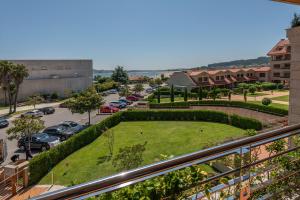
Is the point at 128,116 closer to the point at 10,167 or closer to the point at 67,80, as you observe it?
the point at 10,167

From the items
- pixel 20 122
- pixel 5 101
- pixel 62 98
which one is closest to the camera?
pixel 20 122

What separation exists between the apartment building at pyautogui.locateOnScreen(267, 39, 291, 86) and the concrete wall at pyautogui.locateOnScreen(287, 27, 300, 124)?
41886 mm

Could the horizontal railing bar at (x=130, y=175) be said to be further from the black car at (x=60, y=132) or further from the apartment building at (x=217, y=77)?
the apartment building at (x=217, y=77)

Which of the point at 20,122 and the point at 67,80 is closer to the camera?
the point at 20,122

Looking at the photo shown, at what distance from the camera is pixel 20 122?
15.8 m

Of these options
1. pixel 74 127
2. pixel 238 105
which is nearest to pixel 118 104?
pixel 74 127

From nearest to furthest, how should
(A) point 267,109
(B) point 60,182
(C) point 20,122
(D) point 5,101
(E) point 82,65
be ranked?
(B) point 60,182
(C) point 20,122
(A) point 267,109
(D) point 5,101
(E) point 82,65

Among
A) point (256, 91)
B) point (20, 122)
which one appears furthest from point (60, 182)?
point (256, 91)

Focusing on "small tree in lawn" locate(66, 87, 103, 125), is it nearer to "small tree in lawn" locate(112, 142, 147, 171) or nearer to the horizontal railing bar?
"small tree in lawn" locate(112, 142, 147, 171)

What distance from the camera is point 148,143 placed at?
1906 centimetres

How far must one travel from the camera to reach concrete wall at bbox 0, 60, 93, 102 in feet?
136

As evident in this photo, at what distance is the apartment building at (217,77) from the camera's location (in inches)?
1781

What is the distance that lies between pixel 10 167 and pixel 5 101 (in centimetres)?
3061

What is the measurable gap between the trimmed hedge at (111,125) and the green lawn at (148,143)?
40cm
